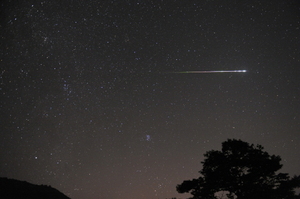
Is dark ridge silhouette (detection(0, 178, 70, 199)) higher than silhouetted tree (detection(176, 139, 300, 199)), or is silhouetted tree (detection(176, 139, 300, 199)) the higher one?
silhouetted tree (detection(176, 139, 300, 199))

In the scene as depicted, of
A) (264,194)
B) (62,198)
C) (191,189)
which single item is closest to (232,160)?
(264,194)

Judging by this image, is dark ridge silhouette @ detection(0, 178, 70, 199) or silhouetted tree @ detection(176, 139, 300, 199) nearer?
silhouetted tree @ detection(176, 139, 300, 199)

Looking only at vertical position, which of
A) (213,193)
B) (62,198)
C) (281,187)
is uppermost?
(281,187)

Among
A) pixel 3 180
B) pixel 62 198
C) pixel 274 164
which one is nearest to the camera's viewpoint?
pixel 274 164

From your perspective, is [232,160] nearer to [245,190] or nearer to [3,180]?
[245,190]

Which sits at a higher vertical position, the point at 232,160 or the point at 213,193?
the point at 232,160
